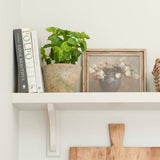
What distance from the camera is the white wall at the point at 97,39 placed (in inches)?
57.3

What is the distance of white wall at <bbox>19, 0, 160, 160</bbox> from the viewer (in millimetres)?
1455

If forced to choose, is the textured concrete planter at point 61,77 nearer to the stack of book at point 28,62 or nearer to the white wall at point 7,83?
the stack of book at point 28,62

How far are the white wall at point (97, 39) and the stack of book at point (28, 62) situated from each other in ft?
0.63

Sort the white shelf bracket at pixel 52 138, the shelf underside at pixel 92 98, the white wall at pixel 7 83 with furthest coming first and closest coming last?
the white shelf bracket at pixel 52 138 → the shelf underside at pixel 92 98 → the white wall at pixel 7 83

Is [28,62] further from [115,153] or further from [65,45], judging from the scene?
[115,153]

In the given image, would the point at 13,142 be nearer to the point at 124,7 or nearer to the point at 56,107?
the point at 56,107

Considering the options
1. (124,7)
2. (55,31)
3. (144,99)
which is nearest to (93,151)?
(144,99)

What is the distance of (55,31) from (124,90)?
406mm

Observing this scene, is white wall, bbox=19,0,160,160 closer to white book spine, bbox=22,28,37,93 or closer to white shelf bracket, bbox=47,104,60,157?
white shelf bracket, bbox=47,104,60,157

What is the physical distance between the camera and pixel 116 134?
4.70ft

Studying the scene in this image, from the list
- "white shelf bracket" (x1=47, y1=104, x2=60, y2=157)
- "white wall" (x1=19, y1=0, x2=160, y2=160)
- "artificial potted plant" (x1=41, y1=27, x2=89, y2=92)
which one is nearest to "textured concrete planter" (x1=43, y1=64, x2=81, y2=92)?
"artificial potted plant" (x1=41, y1=27, x2=89, y2=92)

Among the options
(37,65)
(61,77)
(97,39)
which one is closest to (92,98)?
(61,77)

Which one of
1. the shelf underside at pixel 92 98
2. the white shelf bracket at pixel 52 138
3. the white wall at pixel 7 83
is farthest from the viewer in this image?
the white shelf bracket at pixel 52 138

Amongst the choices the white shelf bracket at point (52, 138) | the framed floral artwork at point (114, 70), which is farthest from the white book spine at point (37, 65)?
the framed floral artwork at point (114, 70)
